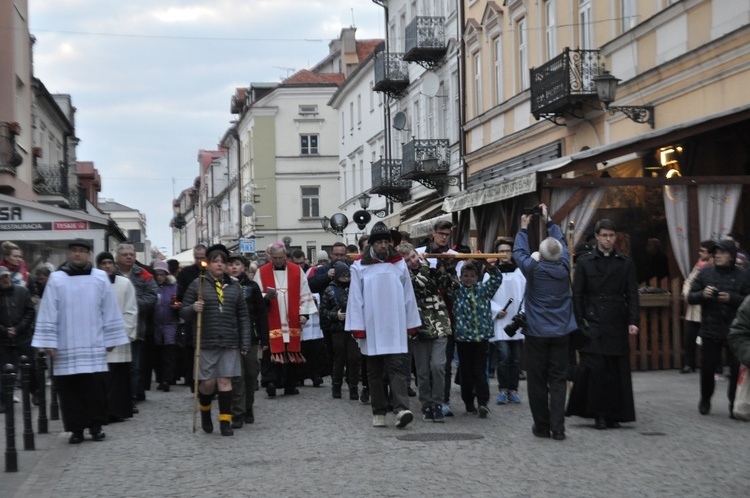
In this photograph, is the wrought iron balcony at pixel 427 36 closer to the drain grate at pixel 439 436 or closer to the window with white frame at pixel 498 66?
the window with white frame at pixel 498 66

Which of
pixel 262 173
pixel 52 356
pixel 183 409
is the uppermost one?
pixel 262 173

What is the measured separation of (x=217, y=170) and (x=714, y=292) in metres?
98.9

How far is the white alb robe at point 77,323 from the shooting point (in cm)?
1115

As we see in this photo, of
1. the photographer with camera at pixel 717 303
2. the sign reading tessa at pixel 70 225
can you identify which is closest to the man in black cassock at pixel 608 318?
the photographer with camera at pixel 717 303

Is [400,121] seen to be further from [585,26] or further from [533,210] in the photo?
[533,210]

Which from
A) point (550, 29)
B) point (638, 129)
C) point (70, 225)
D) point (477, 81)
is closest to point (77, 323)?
point (70, 225)

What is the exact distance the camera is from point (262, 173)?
245ft

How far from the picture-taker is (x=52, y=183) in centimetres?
3850

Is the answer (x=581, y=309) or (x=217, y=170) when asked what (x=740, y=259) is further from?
(x=217, y=170)

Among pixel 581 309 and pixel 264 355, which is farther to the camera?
pixel 264 355

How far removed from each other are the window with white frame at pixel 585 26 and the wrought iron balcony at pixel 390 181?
1799 centimetres

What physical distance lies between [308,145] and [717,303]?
63849 millimetres

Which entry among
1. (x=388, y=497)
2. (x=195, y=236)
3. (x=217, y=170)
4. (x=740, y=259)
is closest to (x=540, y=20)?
(x=740, y=259)

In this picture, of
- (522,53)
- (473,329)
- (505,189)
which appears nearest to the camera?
(473,329)
